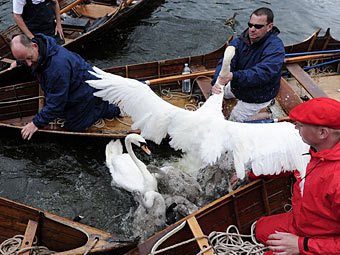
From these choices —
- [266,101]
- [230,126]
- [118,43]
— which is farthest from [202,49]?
[230,126]

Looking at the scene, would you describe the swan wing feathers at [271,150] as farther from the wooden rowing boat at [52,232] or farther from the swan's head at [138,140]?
the wooden rowing boat at [52,232]

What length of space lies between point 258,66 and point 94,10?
304 inches

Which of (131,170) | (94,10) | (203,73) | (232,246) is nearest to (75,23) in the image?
(94,10)

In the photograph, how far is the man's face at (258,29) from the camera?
4.62m

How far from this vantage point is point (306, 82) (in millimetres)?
6395

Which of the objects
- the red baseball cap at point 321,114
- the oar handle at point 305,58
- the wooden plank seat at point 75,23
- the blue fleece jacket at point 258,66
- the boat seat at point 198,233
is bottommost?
the boat seat at point 198,233

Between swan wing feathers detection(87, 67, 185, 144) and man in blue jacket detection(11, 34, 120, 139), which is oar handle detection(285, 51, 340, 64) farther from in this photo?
man in blue jacket detection(11, 34, 120, 139)

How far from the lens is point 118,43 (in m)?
10.9

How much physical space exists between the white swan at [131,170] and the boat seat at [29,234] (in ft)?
4.52

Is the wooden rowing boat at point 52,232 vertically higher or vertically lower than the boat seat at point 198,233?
lower

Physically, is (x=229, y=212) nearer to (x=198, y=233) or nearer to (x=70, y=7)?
(x=198, y=233)

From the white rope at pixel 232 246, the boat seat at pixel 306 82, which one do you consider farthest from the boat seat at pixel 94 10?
the white rope at pixel 232 246

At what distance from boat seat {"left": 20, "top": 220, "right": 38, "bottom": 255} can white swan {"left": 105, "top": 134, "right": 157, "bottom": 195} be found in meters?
1.38

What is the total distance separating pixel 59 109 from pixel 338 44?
7.10 metres
